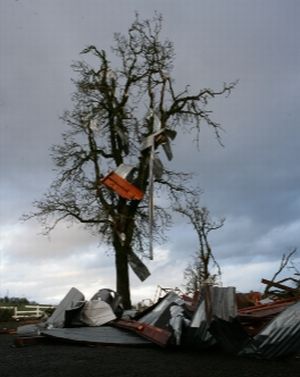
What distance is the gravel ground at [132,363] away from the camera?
5.64 m

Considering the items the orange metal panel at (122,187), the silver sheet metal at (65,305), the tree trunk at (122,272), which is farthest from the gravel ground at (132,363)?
the tree trunk at (122,272)

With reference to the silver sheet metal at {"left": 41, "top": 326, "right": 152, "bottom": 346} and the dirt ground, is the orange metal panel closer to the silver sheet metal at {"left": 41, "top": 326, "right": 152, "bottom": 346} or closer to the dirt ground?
the silver sheet metal at {"left": 41, "top": 326, "right": 152, "bottom": 346}

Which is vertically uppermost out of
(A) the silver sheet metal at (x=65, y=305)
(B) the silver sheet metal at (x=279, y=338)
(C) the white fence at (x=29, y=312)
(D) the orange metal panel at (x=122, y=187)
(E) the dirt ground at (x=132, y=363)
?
(D) the orange metal panel at (x=122, y=187)

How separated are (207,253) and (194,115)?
21.6 feet

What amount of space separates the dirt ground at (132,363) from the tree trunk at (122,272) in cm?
1030

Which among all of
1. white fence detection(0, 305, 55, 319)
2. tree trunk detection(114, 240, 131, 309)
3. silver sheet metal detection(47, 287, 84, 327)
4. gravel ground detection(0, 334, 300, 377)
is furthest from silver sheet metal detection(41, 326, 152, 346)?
white fence detection(0, 305, 55, 319)

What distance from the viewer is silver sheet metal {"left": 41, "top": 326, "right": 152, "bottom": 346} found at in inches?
342

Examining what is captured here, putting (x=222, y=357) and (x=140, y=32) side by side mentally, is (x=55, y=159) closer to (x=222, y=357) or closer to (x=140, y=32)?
(x=140, y=32)

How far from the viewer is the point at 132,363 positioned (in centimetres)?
647

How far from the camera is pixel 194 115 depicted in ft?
69.7

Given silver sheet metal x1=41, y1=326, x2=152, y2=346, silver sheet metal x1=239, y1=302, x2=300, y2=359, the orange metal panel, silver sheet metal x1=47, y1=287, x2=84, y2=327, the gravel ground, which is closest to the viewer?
the gravel ground

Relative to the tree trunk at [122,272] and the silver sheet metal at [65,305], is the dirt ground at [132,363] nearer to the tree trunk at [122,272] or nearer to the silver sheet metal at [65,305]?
the silver sheet metal at [65,305]

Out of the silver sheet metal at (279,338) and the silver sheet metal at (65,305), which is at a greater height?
the silver sheet metal at (65,305)

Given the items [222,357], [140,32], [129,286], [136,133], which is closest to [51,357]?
[222,357]
